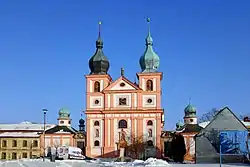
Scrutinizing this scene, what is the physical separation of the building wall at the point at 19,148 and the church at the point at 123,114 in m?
16.7

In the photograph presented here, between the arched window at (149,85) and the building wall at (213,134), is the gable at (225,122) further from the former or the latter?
the arched window at (149,85)

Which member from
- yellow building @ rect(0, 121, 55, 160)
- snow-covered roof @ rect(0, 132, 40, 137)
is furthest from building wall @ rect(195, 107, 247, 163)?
snow-covered roof @ rect(0, 132, 40, 137)

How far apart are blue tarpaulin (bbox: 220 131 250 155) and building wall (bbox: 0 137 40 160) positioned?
51038 millimetres

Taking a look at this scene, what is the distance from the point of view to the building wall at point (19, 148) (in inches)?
3597

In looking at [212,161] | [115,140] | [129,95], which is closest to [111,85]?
[129,95]

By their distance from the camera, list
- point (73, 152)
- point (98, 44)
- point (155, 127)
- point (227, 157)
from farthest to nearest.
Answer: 1. point (98, 44)
2. point (155, 127)
3. point (73, 152)
4. point (227, 157)

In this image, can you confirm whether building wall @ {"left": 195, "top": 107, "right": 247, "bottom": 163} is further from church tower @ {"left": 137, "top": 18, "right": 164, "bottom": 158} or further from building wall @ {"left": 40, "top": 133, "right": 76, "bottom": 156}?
building wall @ {"left": 40, "top": 133, "right": 76, "bottom": 156}

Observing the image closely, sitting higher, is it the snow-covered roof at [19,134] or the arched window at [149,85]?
the arched window at [149,85]

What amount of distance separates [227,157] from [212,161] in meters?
1.51

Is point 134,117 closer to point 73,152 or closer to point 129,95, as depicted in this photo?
point 129,95

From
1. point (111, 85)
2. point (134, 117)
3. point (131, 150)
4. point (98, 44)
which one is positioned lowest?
point (131, 150)

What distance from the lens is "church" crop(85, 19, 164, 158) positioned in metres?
78.5

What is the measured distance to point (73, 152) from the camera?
60.8m

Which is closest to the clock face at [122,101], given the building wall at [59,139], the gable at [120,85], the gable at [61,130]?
the gable at [120,85]
